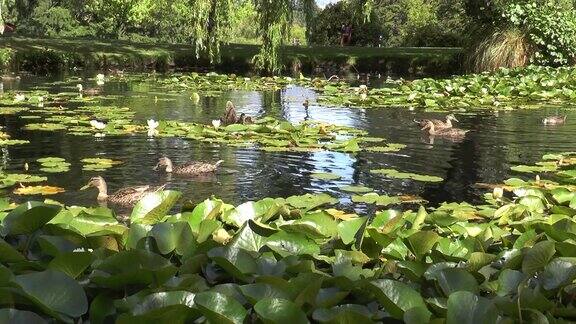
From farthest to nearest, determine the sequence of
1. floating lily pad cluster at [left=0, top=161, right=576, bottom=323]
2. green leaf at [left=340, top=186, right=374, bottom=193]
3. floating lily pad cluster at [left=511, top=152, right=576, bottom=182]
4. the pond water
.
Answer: floating lily pad cluster at [left=511, top=152, right=576, bottom=182] < the pond water < green leaf at [left=340, top=186, right=374, bottom=193] < floating lily pad cluster at [left=0, top=161, right=576, bottom=323]

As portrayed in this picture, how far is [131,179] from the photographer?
5547 millimetres

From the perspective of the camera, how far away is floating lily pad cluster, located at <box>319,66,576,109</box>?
1202cm

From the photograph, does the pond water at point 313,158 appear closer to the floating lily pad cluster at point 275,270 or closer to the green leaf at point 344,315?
the floating lily pad cluster at point 275,270

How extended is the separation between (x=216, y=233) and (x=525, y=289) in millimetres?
1345

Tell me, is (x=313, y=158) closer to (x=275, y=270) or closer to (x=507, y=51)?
(x=275, y=270)

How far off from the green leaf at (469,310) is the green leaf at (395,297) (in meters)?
0.15

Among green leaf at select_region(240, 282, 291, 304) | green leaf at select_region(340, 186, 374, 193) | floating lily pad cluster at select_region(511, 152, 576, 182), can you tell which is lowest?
green leaf at select_region(340, 186, 374, 193)

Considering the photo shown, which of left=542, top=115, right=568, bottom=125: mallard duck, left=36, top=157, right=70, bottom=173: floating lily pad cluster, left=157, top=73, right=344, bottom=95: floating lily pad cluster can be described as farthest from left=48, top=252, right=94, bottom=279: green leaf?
left=157, top=73, right=344, bottom=95: floating lily pad cluster

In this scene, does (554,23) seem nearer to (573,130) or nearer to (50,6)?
(573,130)

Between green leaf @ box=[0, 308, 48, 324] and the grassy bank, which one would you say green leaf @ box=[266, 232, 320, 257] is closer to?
green leaf @ box=[0, 308, 48, 324]

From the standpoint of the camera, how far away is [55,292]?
1922mm

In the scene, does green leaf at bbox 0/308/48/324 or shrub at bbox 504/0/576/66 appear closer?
green leaf at bbox 0/308/48/324

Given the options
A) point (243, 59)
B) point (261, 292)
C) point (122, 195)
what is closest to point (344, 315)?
point (261, 292)

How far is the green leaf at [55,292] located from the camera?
6.20 ft
